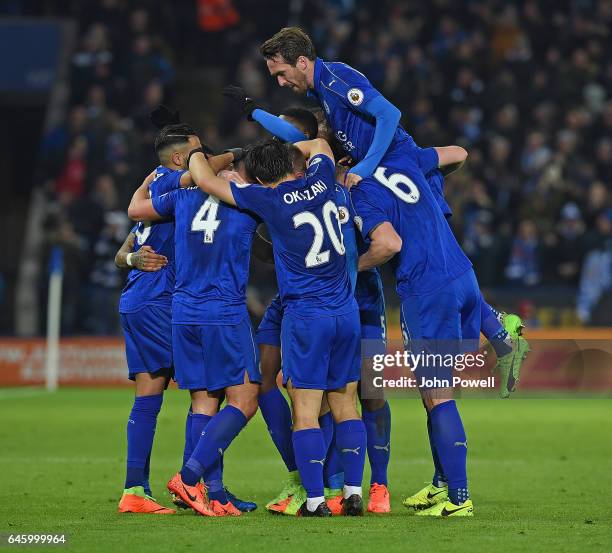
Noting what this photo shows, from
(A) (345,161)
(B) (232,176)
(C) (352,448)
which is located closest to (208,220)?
(B) (232,176)

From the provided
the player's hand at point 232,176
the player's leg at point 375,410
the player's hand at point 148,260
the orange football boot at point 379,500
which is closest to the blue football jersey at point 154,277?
the player's hand at point 148,260

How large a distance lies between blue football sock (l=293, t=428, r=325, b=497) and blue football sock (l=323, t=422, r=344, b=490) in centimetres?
58

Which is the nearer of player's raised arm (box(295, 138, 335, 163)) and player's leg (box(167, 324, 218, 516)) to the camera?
player's raised arm (box(295, 138, 335, 163))

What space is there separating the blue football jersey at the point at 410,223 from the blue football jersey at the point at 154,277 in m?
1.29

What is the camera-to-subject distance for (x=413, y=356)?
7.54 meters

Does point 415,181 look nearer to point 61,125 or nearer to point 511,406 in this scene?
point 511,406

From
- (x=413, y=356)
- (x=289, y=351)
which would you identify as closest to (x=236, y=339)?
(x=289, y=351)

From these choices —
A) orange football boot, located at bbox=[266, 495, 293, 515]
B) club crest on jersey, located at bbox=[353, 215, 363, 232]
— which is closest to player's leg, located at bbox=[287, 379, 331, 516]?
orange football boot, located at bbox=[266, 495, 293, 515]

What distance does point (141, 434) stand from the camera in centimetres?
810

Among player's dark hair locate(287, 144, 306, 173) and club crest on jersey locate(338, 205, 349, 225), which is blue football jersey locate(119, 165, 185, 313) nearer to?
player's dark hair locate(287, 144, 306, 173)

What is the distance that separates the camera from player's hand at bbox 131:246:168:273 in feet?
26.9

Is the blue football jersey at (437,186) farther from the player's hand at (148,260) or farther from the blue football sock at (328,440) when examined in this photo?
the player's hand at (148,260)

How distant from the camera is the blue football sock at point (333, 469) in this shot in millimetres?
8070

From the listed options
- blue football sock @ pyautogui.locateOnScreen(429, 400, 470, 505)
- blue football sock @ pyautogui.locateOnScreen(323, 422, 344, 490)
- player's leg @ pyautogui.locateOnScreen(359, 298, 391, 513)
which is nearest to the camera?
blue football sock @ pyautogui.locateOnScreen(429, 400, 470, 505)
